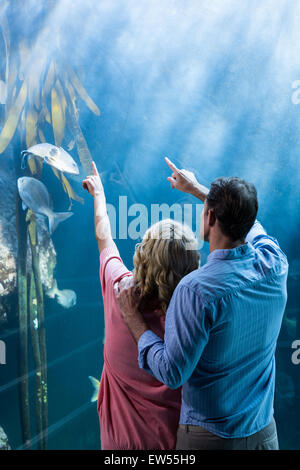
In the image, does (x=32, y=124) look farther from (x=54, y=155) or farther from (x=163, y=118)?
(x=163, y=118)

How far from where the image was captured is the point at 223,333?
118cm

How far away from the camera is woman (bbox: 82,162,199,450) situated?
4.43 feet

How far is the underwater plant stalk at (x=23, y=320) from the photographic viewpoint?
3.17 metres

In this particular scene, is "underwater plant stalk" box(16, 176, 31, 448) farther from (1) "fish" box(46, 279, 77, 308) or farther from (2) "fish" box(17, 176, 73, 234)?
(1) "fish" box(46, 279, 77, 308)

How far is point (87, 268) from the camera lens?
151 inches

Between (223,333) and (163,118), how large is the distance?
291cm

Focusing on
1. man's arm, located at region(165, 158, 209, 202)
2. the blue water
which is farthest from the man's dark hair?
the blue water

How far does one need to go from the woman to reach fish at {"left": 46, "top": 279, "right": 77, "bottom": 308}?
6.88ft

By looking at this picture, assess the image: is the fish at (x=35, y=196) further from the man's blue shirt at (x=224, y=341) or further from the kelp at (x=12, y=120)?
→ the man's blue shirt at (x=224, y=341)

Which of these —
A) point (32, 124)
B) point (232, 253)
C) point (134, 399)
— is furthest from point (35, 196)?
point (232, 253)

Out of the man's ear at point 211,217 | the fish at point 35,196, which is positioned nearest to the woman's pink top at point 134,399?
the man's ear at point 211,217
